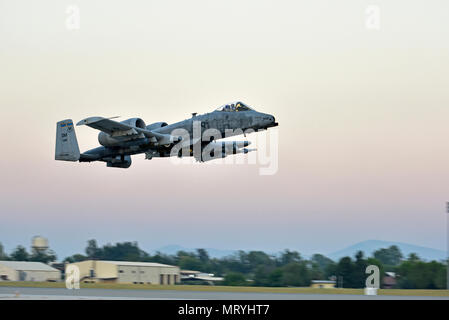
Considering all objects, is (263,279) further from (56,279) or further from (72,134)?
(72,134)

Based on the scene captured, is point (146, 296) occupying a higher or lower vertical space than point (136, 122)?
lower

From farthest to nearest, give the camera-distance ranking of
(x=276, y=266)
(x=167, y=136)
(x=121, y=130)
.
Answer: (x=276, y=266) → (x=121, y=130) → (x=167, y=136)

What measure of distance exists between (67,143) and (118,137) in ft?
13.3

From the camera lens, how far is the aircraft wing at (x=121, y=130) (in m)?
40.7

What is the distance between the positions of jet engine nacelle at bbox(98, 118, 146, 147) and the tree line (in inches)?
1030

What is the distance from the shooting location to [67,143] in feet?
144

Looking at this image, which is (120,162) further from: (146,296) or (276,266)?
(276,266)

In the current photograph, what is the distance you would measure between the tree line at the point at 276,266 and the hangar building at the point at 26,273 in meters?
13.8

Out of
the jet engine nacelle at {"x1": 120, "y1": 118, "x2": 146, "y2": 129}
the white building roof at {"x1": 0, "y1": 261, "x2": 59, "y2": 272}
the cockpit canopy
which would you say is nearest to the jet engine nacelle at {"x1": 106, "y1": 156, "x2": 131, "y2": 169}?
the jet engine nacelle at {"x1": 120, "y1": 118, "x2": 146, "y2": 129}

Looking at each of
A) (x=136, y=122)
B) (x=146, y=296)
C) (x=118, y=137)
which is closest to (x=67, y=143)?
(x=118, y=137)

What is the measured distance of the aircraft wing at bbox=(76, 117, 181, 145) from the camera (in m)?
40.7

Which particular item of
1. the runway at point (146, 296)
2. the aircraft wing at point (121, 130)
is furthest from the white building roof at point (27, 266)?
the aircraft wing at point (121, 130)
